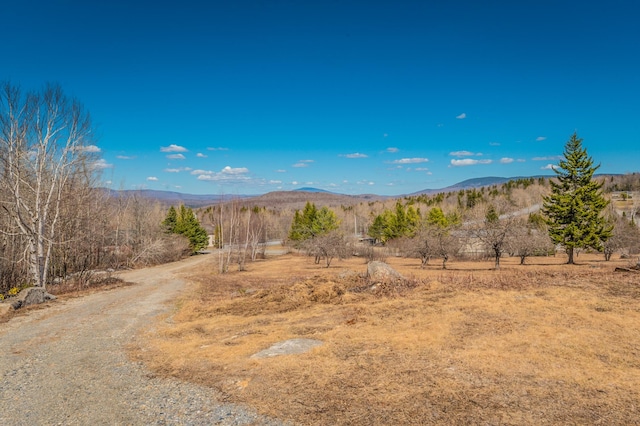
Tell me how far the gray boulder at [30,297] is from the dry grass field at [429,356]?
275 inches

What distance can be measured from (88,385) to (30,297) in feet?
38.4

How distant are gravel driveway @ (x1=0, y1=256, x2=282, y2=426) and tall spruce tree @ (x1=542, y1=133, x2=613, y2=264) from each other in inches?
1381

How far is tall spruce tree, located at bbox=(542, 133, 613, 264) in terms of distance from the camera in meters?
32.2

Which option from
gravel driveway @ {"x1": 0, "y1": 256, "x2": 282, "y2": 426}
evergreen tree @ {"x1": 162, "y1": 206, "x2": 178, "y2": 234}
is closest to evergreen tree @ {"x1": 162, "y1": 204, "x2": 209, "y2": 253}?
evergreen tree @ {"x1": 162, "y1": 206, "x2": 178, "y2": 234}

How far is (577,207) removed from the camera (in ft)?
107

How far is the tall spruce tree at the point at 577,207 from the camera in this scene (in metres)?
32.2

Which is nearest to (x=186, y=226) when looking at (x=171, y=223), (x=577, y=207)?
(x=171, y=223)

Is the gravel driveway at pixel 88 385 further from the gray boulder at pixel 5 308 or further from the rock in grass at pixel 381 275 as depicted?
the rock in grass at pixel 381 275

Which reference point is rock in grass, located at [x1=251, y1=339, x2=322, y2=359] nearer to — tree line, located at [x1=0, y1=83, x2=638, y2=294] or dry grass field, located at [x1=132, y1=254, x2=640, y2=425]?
dry grass field, located at [x1=132, y1=254, x2=640, y2=425]

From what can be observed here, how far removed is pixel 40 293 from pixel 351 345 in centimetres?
1546

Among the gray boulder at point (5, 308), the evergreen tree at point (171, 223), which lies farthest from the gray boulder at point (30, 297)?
the evergreen tree at point (171, 223)

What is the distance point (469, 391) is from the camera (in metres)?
6.34

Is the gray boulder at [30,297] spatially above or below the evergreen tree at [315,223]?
below

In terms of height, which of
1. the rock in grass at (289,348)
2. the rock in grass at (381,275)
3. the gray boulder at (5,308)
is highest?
the rock in grass at (381,275)
